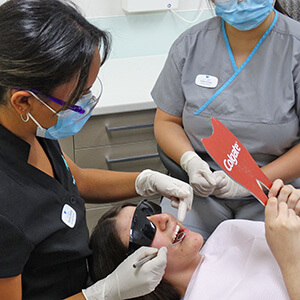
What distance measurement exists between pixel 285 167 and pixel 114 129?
34.2 inches

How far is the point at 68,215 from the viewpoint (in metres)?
1.27

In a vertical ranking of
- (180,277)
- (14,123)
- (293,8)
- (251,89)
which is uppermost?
(14,123)

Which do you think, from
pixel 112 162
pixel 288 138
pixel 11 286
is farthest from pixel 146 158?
pixel 11 286

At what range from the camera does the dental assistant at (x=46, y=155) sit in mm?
1029

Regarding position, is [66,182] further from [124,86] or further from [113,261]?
[124,86]

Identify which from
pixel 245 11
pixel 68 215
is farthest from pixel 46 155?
pixel 245 11

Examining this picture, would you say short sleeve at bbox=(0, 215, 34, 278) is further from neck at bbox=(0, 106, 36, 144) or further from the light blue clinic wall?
the light blue clinic wall

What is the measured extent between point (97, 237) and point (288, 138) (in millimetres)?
781

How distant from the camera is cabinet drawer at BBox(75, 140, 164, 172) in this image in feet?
7.42

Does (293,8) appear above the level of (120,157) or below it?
above

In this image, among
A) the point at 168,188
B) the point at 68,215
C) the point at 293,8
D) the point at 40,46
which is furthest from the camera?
the point at 293,8

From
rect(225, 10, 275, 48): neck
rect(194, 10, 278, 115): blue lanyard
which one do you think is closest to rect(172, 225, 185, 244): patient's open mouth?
rect(194, 10, 278, 115): blue lanyard

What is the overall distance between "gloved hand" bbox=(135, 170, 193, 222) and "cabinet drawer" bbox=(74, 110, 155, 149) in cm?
61

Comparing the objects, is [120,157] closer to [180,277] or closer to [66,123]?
[180,277]
